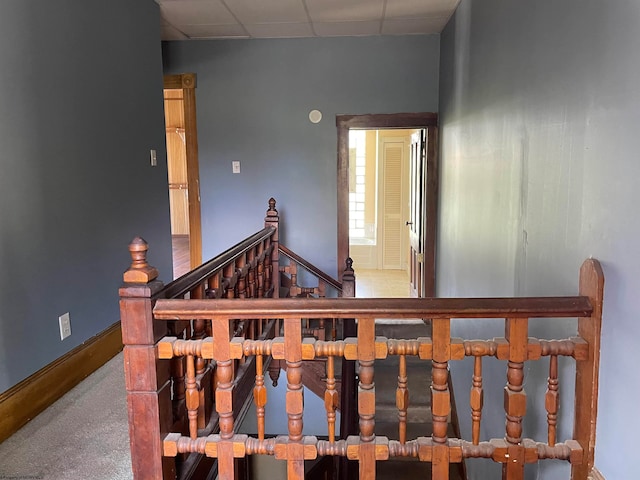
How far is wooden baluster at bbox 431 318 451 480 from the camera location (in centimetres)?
150

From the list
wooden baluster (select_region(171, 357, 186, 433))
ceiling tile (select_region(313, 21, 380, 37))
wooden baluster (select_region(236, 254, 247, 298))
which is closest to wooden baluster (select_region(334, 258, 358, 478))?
wooden baluster (select_region(236, 254, 247, 298))

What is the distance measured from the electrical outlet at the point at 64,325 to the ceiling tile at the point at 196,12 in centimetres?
251

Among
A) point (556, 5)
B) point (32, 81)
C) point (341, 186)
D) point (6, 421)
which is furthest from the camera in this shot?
point (341, 186)

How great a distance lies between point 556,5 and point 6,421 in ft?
8.99

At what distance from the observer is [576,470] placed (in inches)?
59.7

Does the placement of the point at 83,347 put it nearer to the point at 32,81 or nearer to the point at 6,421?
the point at 6,421

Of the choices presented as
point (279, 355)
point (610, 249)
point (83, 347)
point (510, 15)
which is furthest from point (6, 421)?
point (510, 15)

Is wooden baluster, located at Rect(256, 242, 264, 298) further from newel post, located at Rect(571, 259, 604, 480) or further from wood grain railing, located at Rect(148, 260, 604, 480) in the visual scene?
newel post, located at Rect(571, 259, 604, 480)

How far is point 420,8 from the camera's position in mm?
3982

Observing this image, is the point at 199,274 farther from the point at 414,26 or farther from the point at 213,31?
the point at 414,26

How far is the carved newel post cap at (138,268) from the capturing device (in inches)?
59.5

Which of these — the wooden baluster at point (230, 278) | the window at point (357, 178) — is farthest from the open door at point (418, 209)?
the wooden baluster at point (230, 278)

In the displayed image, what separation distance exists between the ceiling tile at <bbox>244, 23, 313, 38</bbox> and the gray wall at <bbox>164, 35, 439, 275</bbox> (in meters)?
0.11

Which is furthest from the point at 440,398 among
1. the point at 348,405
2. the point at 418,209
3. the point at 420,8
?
the point at 418,209
